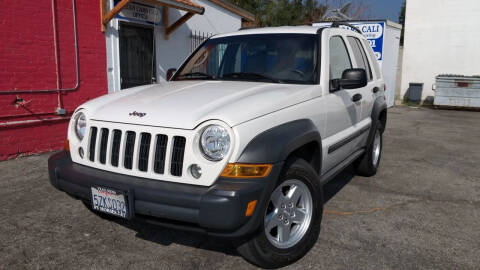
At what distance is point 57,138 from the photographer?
6.66m

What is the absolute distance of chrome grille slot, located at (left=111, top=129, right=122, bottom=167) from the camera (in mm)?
2766

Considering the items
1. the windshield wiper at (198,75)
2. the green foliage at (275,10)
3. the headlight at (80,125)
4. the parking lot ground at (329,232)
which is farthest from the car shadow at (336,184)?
the green foliage at (275,10)

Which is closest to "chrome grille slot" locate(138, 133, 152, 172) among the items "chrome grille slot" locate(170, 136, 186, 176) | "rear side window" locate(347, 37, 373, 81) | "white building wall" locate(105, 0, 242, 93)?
"chrome grille slot" locate(170, 136, 186, 176)

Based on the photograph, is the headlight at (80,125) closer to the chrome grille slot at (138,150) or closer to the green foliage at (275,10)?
the chrome grille slot at (138,150)

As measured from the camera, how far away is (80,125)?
309cm

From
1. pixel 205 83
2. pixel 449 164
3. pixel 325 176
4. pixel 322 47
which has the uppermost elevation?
pixel 322 47

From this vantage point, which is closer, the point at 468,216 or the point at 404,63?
the point at 468,216

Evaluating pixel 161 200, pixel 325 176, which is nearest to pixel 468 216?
pixel 325 176

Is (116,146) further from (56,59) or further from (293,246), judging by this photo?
(56,59)

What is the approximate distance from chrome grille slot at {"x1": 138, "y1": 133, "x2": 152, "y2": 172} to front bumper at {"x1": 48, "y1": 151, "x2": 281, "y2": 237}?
82 mm

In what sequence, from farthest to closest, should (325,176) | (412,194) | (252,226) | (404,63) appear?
1. (404,63)
2. (412,194)
3. (325,176)
4. (252,226)

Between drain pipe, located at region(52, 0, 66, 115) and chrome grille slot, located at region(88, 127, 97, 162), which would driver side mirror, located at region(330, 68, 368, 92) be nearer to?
chrome grille slot, located at region(88, 127, 97, 162)

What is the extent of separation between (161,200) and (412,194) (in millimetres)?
3330

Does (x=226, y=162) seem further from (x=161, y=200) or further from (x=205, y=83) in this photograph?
(x=205, y=83)
